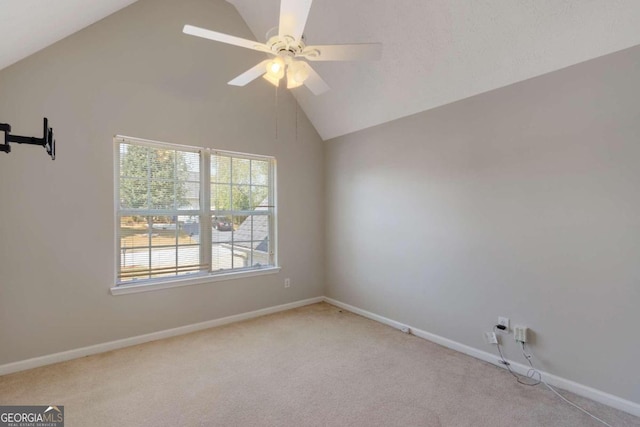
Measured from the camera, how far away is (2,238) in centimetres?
241

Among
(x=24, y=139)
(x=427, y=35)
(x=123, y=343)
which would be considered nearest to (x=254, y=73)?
(x=24, y=139)

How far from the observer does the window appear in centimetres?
303

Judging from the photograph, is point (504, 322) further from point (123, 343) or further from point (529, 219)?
point (123, 343)

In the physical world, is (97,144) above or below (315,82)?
below

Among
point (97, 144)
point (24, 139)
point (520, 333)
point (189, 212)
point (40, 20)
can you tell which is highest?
point (40, 20)

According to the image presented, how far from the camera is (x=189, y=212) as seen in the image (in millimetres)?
3355

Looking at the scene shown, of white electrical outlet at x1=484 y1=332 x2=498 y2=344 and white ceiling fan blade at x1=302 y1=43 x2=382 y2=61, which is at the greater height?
white ceiling fan blade at x1=302 y1=43 x2=382 y2=61

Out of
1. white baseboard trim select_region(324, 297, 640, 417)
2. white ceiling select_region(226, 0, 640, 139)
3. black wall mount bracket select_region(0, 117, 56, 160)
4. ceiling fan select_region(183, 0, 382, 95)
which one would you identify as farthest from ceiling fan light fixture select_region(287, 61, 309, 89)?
white baseboard trim select_region(324, 297, 640, 417)

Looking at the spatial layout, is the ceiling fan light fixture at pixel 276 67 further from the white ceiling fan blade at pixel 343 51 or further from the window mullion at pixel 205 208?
the window mullion at pixel 205 208

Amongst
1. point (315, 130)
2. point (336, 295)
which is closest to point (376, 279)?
point (336, 295)

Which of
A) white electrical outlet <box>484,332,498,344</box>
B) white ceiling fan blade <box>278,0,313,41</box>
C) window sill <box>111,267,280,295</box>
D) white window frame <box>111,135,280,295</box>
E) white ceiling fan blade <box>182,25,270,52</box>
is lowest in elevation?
white electrical outlet <box>484,332,498,344</box>

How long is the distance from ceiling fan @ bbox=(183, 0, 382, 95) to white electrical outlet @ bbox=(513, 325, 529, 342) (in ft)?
7.80

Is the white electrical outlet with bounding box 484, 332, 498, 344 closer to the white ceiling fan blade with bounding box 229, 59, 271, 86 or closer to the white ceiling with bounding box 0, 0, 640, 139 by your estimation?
the white ceiling with bounding box 0, 0, 640, 139

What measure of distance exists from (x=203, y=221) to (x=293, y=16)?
2503 mm
